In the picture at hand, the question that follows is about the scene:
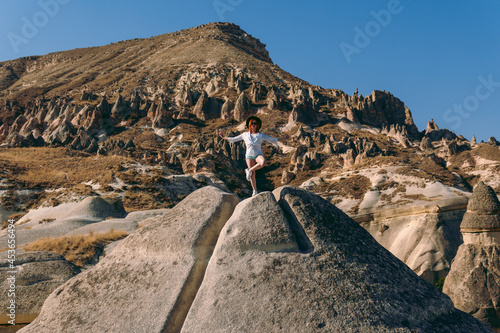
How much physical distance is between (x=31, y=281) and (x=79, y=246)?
442 inches

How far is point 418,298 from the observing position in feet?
14.3

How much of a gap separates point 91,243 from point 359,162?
43470 millimetres

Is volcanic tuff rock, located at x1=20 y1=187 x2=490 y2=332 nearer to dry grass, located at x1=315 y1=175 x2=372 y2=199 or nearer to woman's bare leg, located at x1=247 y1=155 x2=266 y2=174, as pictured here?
woman's bare leg, located at x1=247 y1=155 x2=266 y2=174

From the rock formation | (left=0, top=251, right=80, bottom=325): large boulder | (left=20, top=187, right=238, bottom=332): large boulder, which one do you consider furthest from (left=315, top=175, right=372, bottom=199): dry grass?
(left=20, top=187, right=238, bottom=332): large boulder

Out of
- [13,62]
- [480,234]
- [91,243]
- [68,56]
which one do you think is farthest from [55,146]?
[13,62]

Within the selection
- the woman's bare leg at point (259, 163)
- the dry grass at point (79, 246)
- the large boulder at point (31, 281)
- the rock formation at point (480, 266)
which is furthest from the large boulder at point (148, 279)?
the dry grass at point (79, 246)

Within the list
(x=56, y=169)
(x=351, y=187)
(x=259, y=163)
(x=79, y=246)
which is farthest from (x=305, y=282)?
(x=56, y=169)

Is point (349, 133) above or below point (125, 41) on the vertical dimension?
below

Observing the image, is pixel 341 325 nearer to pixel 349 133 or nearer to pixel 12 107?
pixel 349 133

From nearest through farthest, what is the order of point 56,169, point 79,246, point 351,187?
point 79,246
point 351,187
point 56,169

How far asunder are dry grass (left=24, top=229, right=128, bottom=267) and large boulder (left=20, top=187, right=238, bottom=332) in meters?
14.1

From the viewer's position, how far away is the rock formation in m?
10.5

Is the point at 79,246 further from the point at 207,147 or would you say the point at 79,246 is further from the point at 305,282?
the point at 207,147

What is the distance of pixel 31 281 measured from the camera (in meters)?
8.98
